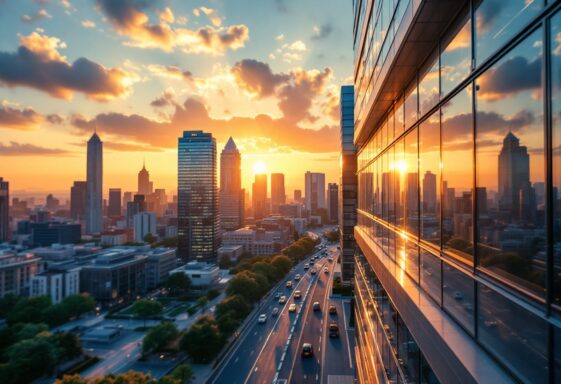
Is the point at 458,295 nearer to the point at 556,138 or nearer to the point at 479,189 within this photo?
the point at 479,189

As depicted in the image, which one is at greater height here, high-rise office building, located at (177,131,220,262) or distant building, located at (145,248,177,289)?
high-rise office building, located at (177,131,220,262)

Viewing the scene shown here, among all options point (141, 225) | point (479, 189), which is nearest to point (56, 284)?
A: point (479, 189)

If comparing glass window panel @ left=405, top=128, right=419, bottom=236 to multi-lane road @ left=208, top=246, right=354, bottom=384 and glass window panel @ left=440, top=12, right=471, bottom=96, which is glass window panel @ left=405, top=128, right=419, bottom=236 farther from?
multi-lane road @ left=208, top=246, right=354, bottom=384

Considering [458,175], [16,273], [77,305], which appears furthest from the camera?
[16,273]

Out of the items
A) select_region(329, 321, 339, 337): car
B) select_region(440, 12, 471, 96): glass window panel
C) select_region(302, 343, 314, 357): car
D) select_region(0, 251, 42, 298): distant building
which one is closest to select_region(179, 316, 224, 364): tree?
select_region(302, 343, 314, 357): car

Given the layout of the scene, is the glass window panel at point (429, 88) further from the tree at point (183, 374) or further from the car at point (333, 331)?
the car at point (333, 331)
